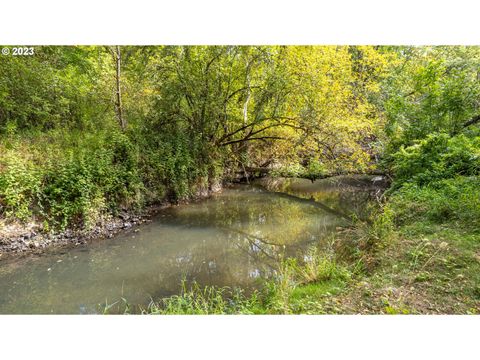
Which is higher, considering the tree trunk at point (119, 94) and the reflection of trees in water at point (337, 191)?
the tree trunk at point (119, 94)

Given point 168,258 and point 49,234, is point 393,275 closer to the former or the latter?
point 168,258

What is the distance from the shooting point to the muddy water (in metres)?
5.00

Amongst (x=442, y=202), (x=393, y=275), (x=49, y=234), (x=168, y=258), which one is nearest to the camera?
(x=393, y=275)

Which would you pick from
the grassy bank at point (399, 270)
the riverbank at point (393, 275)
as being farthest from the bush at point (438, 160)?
the riverbank at point (393, 275)

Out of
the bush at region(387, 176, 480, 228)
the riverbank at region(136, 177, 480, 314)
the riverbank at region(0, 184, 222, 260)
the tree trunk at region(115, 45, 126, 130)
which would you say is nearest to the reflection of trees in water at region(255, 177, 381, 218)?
the bush at region(387, 176, 480, 228)

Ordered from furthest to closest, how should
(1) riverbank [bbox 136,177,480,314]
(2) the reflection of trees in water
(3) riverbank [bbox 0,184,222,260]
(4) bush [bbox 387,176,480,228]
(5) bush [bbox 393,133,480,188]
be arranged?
1. (2) the reflection of trees in water
2. (5) bush [bbox 393,133,480,188]
3. (3) riverbank [bbox 0,184,222,260]
4. (4) bush [bbox 387,176,480,228]
5. (1) riverbank [bbox 136,177,480,314]

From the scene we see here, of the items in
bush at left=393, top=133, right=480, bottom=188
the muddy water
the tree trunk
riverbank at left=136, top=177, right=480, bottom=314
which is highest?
the tree trunk

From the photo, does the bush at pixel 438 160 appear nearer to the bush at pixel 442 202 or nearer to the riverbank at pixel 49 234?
the bush at pixel 442 202

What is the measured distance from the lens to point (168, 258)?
6.43 metres

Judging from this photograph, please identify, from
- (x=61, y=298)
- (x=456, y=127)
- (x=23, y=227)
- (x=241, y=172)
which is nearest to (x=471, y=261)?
(x=456, y=127)

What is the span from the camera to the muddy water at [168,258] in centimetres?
500

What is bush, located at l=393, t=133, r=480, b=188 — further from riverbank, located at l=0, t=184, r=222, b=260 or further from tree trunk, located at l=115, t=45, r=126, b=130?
tree trunk, located at l=115, t=45, r=126, b=130

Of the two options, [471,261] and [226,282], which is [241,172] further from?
[471,261]

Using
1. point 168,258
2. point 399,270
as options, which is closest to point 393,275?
point 399,270
